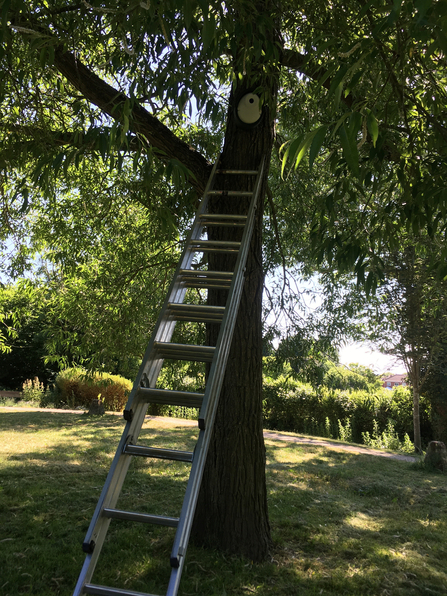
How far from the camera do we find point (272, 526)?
14.5ft

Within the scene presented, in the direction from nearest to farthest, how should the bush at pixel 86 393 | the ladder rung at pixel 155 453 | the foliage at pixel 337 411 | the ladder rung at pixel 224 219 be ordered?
the ladder rung at pixel 155 453 < the ladder rung at pixel 224 219 < the foliage at pixel 337 411 < the bush at pixel 86 393

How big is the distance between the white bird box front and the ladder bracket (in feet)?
11.6

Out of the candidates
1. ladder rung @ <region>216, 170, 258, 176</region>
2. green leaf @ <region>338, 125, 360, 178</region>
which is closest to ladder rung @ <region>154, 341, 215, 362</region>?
green leaf @ <region>338, 125, 360, 178</region>

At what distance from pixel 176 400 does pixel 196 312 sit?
704 millimetres

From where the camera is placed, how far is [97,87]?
13.6 ft

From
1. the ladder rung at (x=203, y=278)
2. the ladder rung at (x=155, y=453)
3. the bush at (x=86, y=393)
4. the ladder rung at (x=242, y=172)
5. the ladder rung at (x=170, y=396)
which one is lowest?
the ladder rung at (x=155, y=453)

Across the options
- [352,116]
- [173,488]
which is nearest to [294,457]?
[173,488]

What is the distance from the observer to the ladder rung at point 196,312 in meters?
3.02

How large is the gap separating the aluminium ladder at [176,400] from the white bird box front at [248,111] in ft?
2.66

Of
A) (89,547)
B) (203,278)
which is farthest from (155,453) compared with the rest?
(203,278)

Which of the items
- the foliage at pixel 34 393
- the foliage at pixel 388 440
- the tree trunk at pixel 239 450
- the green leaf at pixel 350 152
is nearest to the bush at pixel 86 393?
the foliage at pixel 34 393

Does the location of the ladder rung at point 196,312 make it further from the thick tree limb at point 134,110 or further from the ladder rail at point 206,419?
the thick tree limb at point 134,110

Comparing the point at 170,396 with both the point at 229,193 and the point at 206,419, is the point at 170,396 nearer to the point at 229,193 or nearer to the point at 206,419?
the point at 206,419

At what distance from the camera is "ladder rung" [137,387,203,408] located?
2.55 m
